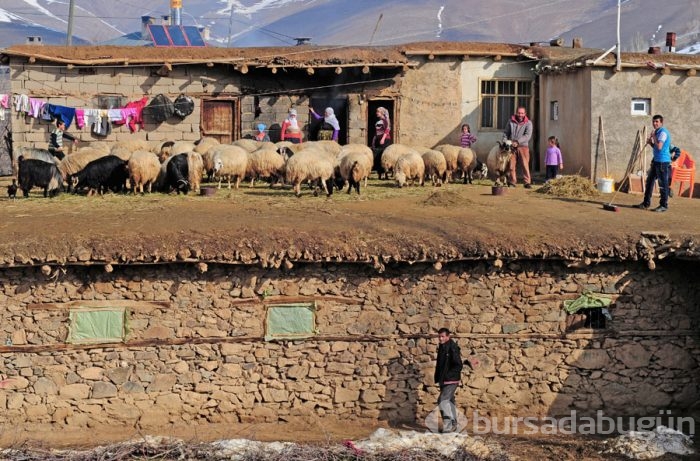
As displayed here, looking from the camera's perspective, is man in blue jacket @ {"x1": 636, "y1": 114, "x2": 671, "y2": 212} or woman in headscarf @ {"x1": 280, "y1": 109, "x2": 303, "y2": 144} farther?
woman in headscarf @ {"x1": 280, "y1": 109, "x2": 303, "y2": 144}

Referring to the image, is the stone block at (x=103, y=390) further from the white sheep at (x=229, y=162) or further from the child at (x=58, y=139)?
the child at (x=58, y=139)

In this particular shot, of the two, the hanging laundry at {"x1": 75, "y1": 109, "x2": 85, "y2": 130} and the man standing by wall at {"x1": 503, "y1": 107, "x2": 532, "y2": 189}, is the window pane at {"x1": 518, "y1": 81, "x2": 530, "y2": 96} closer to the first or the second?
the man standing by wall at {"x1": 503, "y1": 107, "x2": 532, "y2": 189}

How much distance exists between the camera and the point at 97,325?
14.0 metres

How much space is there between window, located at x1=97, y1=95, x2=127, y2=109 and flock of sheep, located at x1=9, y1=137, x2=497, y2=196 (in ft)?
6.08

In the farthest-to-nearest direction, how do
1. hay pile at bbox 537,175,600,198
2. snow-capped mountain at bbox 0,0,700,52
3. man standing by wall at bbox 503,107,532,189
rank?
snow-capped mountain at bbox 0,0,700,52 → man standing by wall at bbox 503,107,532,189 → hay pile at bbox 537,175,600,198

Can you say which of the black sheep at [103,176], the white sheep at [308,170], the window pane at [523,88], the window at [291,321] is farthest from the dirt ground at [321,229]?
the window pane at [523,88]

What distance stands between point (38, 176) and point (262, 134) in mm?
6857

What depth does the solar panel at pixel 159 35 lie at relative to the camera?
143 ft

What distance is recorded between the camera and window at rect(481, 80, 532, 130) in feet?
81.5

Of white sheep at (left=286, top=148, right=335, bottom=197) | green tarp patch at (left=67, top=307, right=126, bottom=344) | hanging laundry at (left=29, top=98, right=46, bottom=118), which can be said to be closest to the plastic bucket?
white sheep at (left=286, top=148, right=335, bottom=197)

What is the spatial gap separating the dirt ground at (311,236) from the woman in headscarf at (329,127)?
298 inches

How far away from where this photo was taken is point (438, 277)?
14.5m

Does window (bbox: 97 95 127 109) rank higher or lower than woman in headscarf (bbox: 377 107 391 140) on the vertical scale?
higher

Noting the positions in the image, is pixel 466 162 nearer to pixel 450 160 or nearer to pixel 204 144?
pixel 450 160
